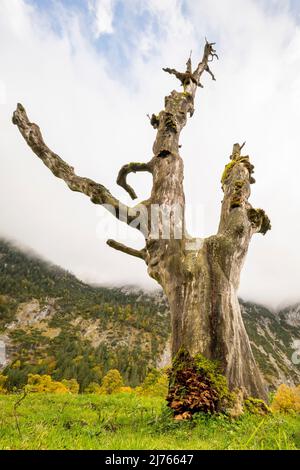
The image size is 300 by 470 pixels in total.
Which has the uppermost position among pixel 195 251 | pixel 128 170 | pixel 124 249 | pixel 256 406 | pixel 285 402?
pixel 128 170

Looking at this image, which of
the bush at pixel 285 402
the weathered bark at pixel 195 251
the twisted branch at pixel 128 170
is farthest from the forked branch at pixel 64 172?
the bush at pixel 285 402

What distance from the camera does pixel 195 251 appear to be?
7.43m

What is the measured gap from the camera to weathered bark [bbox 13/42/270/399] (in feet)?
19.9

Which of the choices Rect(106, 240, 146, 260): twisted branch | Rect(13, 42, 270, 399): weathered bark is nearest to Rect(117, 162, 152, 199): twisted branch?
Rect(13, 42, 270, 399): weathered bark

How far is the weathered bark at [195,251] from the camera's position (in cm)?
607

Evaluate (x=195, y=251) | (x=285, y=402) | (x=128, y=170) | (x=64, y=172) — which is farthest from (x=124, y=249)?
(x=285, y=402)

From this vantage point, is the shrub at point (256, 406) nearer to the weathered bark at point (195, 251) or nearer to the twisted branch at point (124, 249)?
the weathered bark at point (195, 251)

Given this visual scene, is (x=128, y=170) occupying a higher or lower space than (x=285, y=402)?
higher

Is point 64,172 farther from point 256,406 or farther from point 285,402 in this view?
point 285,402

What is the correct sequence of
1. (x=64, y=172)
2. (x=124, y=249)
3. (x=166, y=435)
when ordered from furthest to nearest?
1. (x=64, y=172)
2. (x=124, y=249)
3. (x=166, y=435)

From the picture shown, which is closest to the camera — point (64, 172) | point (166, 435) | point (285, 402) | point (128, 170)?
point (166, 435)

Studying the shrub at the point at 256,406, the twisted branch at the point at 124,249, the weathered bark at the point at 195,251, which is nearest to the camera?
the shrub at the point at 256,406

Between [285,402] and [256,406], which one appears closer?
[256,406]
